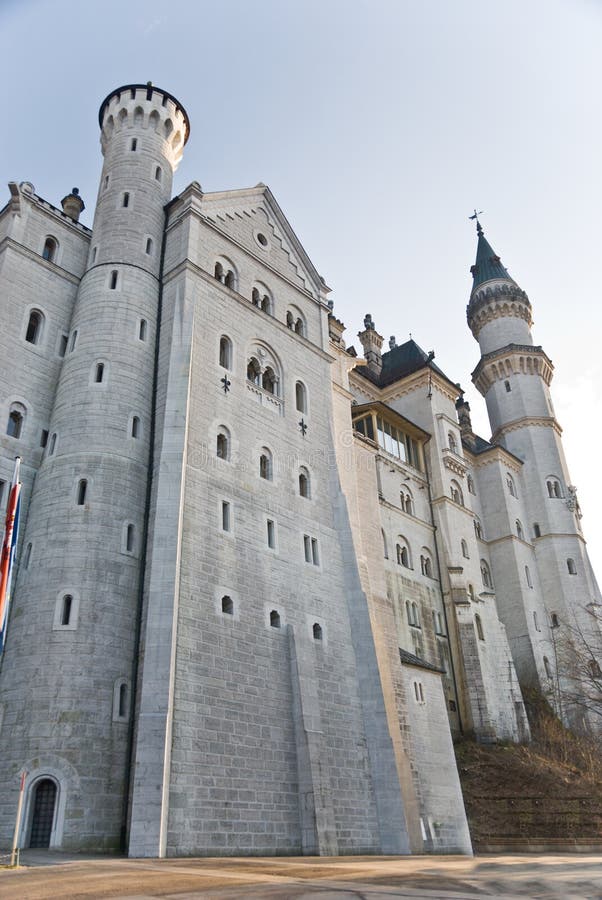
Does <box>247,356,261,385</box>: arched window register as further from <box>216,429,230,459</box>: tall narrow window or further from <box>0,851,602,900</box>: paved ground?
Result: <box>0,851,602,900</box>: paved ground

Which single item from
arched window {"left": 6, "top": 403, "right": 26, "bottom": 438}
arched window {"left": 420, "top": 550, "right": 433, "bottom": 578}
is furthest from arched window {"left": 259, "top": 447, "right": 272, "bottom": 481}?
arched window {"left": 420, "top": 550, "right": 433, "bottom": 578}

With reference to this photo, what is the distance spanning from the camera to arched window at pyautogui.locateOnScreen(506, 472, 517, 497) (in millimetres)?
58188

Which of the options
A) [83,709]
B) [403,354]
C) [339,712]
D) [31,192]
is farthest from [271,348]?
[403,354]

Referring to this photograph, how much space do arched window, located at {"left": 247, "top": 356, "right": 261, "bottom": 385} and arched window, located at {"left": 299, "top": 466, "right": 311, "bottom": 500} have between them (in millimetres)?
4234

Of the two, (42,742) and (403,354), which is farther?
(403,354)

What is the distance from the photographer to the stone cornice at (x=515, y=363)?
6425cm

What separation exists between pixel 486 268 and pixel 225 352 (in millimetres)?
47742

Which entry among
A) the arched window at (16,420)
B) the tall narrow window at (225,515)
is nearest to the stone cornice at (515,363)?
the tall narrow window at (225,515)

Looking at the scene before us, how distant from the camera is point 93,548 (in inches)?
913

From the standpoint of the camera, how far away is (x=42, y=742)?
19.8m

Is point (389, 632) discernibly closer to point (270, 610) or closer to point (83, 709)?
point (270, 610)

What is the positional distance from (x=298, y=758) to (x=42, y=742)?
8.10 m

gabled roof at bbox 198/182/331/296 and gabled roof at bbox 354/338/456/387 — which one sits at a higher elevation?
gabled roof at bbox 354/338/456/387

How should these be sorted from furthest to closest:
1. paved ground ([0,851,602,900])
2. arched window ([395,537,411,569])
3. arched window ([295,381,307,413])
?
arched window ([395,537,411,569]), arched window ([295,381,307,413]), paved ground ([0,851,602,900])
